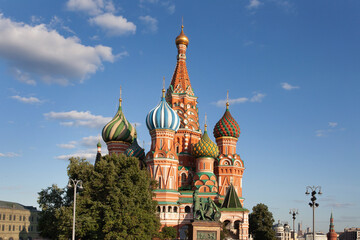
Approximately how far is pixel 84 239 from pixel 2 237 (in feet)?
104

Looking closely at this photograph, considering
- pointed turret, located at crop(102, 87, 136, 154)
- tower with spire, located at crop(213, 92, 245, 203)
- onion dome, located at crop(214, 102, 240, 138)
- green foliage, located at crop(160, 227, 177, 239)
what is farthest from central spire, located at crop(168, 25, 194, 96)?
green foliage, located at crop(160, 227, 177, 239)

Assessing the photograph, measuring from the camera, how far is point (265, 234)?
5334 cm

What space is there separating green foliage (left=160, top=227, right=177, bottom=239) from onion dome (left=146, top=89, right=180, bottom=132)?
1143cm

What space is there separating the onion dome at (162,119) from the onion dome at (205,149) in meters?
4.19

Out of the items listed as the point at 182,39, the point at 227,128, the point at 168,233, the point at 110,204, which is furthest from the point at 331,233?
the point at 110,204

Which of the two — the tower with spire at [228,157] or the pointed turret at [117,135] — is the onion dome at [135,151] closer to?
the pointed turret at [117,135]

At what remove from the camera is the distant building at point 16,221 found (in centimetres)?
6259

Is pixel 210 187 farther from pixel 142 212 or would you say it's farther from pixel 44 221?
pixel 44 221

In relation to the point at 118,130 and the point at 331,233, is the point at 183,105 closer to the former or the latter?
the point at 118,130

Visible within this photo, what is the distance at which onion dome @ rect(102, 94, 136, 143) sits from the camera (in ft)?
181

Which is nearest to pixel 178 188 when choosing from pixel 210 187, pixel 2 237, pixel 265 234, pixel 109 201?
pixel 210 187

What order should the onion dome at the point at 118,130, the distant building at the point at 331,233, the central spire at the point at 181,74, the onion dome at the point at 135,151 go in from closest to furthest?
the onion dome at the point at 135,151
the onion dome at the point at 118,130
the central spire at the point at 181,74
the distant building at the point at 331,233

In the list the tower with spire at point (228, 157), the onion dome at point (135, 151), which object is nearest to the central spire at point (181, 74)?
the tower with spire at point (228, 157)

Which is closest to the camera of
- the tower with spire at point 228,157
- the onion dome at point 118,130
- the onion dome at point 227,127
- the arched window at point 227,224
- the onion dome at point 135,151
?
the arched window at point 227,224
